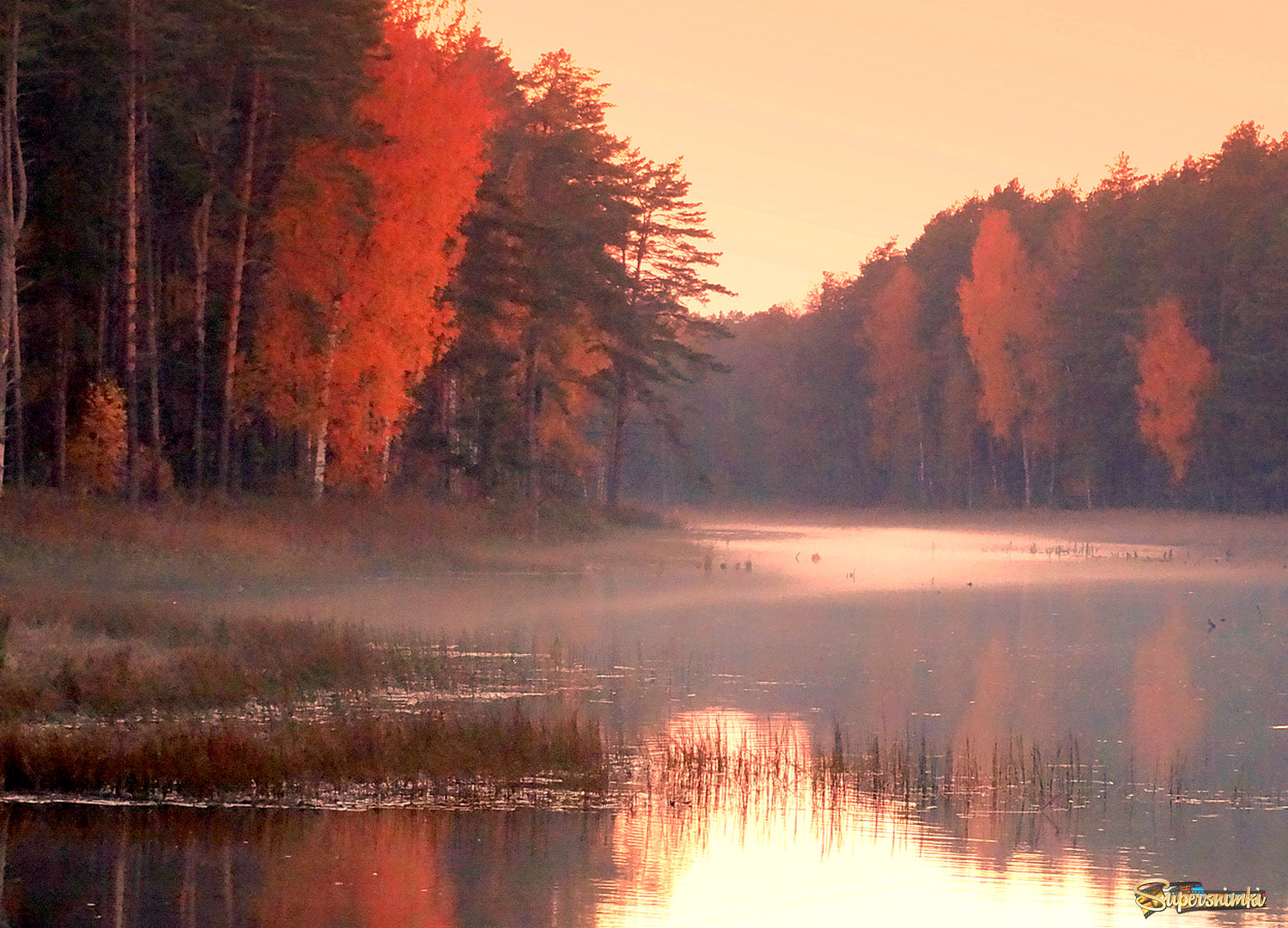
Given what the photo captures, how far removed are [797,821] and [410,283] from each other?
81.9 ft

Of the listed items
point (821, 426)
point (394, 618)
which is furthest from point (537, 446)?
point (821, 426)

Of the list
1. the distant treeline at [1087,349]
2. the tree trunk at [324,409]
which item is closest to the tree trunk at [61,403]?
the tree trunk at [324,409]

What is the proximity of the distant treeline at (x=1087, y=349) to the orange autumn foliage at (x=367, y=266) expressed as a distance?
93.1ft

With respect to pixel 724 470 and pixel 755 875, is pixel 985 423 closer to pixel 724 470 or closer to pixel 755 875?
pixel 724 470

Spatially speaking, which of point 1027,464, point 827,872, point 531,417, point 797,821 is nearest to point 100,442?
point 531,417

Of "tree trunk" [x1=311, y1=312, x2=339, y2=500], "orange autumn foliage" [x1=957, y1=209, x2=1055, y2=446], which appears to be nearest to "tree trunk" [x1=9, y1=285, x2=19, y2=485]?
"tree trunk" [x1=311, y1=312, x2=339, y2=500]

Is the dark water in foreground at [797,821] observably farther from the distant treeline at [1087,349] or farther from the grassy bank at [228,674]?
the distant treeline at [1087,349]

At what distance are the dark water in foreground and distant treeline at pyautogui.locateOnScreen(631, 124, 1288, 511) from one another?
39646 mm

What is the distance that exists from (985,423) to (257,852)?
7720cm

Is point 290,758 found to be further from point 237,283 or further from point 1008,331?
point 1008,331

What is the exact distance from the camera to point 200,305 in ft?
110

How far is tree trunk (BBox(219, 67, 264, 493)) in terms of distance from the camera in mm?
33656

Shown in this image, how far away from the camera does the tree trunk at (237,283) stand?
110 ft

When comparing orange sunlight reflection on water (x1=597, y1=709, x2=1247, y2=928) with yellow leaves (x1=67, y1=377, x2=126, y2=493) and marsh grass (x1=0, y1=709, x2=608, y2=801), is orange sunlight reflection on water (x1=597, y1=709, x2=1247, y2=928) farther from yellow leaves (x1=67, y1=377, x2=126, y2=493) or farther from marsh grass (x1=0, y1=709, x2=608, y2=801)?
yellow leaves (x1=67, y1=377, x2=126, y2=493)
